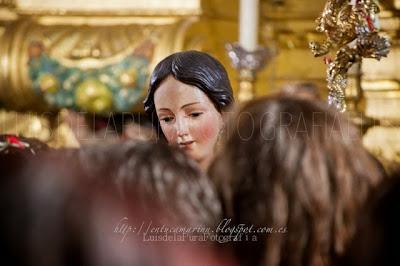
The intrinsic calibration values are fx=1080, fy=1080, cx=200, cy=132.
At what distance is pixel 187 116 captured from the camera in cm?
174

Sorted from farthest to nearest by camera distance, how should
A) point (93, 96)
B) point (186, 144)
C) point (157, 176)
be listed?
point (93, 96), point (186, 144), point (157, 176)

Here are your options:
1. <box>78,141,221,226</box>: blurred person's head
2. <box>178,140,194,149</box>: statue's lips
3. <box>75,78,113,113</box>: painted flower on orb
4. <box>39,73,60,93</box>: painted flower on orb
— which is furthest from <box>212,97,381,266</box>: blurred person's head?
<box>39,73,60,93</box>: painted flower on orb

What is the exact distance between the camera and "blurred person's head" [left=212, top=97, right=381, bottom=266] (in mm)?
1182

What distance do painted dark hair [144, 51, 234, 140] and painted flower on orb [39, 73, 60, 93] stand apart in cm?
163

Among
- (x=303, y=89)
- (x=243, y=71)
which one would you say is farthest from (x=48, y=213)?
(x=243, y=71)

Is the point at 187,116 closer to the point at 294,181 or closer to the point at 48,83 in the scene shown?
the point at 294,181

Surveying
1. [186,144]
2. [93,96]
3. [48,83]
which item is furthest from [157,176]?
[48,83]

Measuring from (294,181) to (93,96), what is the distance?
217 centimetres

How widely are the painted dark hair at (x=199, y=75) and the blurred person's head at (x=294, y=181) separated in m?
0.51

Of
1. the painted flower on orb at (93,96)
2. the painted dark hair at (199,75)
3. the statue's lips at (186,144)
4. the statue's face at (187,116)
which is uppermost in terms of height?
the painted dark hair at (199,75)

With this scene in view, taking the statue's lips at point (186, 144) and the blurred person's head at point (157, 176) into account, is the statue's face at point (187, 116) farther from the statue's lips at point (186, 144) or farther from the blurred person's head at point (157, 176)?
the blurred person's head at point (157, 176)

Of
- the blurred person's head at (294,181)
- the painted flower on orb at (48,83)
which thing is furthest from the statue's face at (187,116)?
the painted flower on orb at (48,83)

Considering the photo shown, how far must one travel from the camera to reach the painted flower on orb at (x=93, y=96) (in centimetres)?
328

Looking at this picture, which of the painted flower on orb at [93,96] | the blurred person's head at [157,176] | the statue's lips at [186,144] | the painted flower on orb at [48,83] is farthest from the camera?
the painted flower on orb at [48,83]
